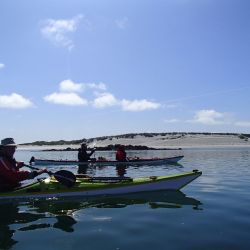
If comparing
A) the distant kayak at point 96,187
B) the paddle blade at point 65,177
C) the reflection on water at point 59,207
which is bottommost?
the reflection on water at point 59,207

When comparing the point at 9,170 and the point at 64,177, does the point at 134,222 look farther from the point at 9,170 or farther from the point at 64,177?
the point at 9,170

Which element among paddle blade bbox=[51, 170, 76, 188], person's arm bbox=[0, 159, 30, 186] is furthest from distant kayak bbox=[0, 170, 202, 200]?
person's arm bbox=[0, 159, 30, 186]

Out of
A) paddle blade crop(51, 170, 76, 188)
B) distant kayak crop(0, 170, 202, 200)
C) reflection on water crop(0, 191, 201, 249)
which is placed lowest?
reflection on water crop(0, 191, 201, 249)

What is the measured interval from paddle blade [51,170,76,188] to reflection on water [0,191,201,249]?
60 cm

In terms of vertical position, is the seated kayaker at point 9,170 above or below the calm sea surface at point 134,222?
above

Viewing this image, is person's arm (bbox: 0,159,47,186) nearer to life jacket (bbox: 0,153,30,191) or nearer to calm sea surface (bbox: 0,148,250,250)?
life jacket (bbox: 0,153,30,191)

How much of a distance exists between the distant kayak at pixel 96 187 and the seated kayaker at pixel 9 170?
0.32 m

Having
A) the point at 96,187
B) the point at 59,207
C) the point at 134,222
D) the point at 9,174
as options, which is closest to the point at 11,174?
the point at 9,174

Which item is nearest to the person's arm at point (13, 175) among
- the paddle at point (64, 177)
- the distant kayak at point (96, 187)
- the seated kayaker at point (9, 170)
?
the seated kayaker at point (9, 170)

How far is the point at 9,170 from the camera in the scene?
1329 centimetres

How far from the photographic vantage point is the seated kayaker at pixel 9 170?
13.1 metres

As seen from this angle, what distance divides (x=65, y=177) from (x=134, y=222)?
4.49 m

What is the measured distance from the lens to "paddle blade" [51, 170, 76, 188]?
1411 centimetres

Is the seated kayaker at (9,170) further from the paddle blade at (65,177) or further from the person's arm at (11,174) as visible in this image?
the paddle blade at (65,177)
